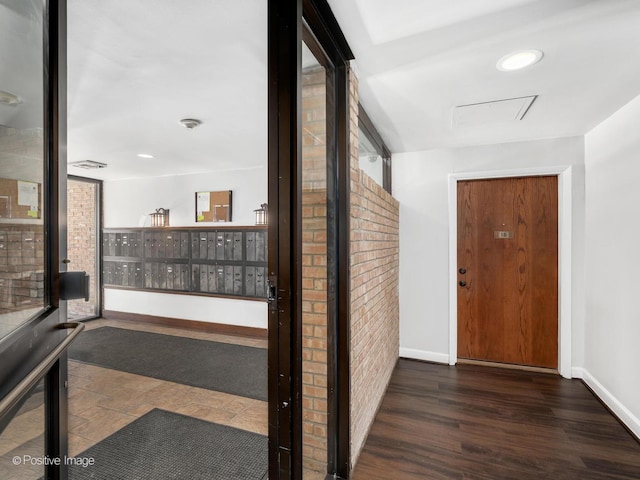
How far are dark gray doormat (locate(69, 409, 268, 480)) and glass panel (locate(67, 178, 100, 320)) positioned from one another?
12.8 feet

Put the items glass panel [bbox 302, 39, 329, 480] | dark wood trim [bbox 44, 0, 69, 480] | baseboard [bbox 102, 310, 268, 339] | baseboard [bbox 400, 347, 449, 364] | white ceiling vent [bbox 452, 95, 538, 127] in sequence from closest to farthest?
1. dark wood trim [bbox 44, 0, 69, 480]
2. glass panel [bbox 302, 39, 329, 480]
3. white ceiling vent [bbox 452, 95, 538, 127]
4. baseboard [bbox 400, 347, 449, 364]
5. baseboard [bbox 102, 310, 268, 339]

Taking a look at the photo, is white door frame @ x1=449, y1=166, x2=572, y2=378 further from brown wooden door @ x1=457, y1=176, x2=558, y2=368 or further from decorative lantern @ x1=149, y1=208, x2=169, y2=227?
decorative lantern @ x1=149, y1=208, x2=169, y2=227

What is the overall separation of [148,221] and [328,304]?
4484mm

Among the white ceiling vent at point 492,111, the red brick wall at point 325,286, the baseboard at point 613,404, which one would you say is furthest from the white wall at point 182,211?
the baseboard at point 613,404

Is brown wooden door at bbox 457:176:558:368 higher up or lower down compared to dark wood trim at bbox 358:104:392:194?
lower down

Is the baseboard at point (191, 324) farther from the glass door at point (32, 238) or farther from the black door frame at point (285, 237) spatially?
the glass door at point (32, 238)

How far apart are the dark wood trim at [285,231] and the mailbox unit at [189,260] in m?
3.07

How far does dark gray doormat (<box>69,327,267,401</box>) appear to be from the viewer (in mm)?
2973

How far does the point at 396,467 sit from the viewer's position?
1.80 m

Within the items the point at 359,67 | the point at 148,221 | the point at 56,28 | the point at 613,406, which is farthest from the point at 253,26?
the point at 148,221

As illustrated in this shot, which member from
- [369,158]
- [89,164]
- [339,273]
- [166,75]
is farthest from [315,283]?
[89,164]

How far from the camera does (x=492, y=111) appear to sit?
2383 mm

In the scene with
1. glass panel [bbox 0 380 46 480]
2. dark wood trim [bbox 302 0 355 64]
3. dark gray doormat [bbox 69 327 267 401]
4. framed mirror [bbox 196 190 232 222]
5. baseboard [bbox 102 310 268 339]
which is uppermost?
dark wood trim [bbox 302 0 355 64]

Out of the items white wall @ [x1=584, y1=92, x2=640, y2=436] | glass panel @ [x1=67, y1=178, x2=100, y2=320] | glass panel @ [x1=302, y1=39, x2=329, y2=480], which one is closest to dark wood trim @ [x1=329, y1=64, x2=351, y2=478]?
glass panel @ [x1=302, y1=39, x2=329, y2=480]
